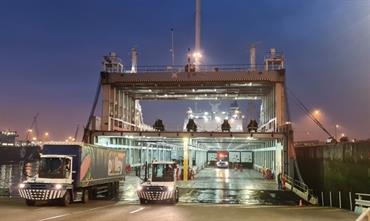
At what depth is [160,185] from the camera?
26875 mm

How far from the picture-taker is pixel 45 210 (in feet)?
75.6

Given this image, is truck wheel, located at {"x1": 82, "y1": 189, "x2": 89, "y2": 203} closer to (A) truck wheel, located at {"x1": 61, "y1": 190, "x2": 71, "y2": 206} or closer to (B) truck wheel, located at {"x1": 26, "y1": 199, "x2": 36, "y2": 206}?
(A) truck wheel, located at {"x1": 61, "y1": 190, "x2": 71, "y2": 206}

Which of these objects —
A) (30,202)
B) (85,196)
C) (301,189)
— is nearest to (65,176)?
(30,202)

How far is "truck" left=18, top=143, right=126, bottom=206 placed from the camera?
25.2 meters

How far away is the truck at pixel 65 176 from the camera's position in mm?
Answer: 25172

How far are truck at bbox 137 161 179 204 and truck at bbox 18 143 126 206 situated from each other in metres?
3.58

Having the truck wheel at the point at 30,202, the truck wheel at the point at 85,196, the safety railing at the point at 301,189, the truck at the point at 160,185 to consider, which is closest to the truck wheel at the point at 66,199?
the truck wheel at the point at 30,202

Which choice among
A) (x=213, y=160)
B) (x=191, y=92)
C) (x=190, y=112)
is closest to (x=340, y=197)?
(x=191, y=92)

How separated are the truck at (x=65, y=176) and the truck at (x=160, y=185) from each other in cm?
358

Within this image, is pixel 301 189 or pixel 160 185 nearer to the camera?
pixel 160 185

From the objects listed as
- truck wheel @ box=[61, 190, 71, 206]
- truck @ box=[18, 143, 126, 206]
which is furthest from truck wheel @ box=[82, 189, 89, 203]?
truck wheel @ box=[61, 190, 71, 206]

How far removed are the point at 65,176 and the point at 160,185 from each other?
531cm

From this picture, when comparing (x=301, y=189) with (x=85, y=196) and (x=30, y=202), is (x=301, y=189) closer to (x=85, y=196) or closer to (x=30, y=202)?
(x=85, y=196)

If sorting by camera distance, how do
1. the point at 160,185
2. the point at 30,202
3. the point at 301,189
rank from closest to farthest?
the point at 30,202 → the point at 160,185 → the point at 301,189
